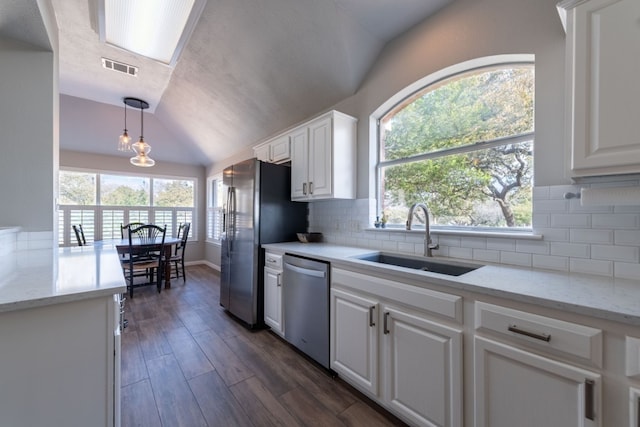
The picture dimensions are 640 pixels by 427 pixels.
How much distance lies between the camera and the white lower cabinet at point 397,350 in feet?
4.20

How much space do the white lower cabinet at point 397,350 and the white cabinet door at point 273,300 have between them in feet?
2.46

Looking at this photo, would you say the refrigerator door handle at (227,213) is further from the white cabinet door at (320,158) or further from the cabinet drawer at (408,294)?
the cabinet drawer at (408,294)

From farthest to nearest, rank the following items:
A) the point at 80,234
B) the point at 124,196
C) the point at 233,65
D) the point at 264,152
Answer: the point at 124,196 → the point at 80,234 → the point at 264,152 → the point at 233,65

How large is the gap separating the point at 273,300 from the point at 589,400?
87.8 inches

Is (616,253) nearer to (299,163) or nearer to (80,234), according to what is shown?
(299,163)

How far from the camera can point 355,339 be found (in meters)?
1.75

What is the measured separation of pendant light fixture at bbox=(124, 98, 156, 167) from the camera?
3691 mm

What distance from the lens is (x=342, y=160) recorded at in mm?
2570

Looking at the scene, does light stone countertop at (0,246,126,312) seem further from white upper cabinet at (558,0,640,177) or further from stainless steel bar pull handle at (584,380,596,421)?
white upper cabinet at (558,0,640,177)

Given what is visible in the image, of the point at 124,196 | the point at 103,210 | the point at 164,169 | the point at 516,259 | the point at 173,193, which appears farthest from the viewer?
the point at 173,193

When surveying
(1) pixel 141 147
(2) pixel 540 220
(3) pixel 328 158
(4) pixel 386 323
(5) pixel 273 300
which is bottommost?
(5) pixel 273 300

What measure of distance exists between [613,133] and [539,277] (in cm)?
71

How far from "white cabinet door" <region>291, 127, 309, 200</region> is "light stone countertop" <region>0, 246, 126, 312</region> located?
1.75m

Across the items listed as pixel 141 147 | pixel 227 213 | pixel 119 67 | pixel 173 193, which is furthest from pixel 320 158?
pixel 173 193
